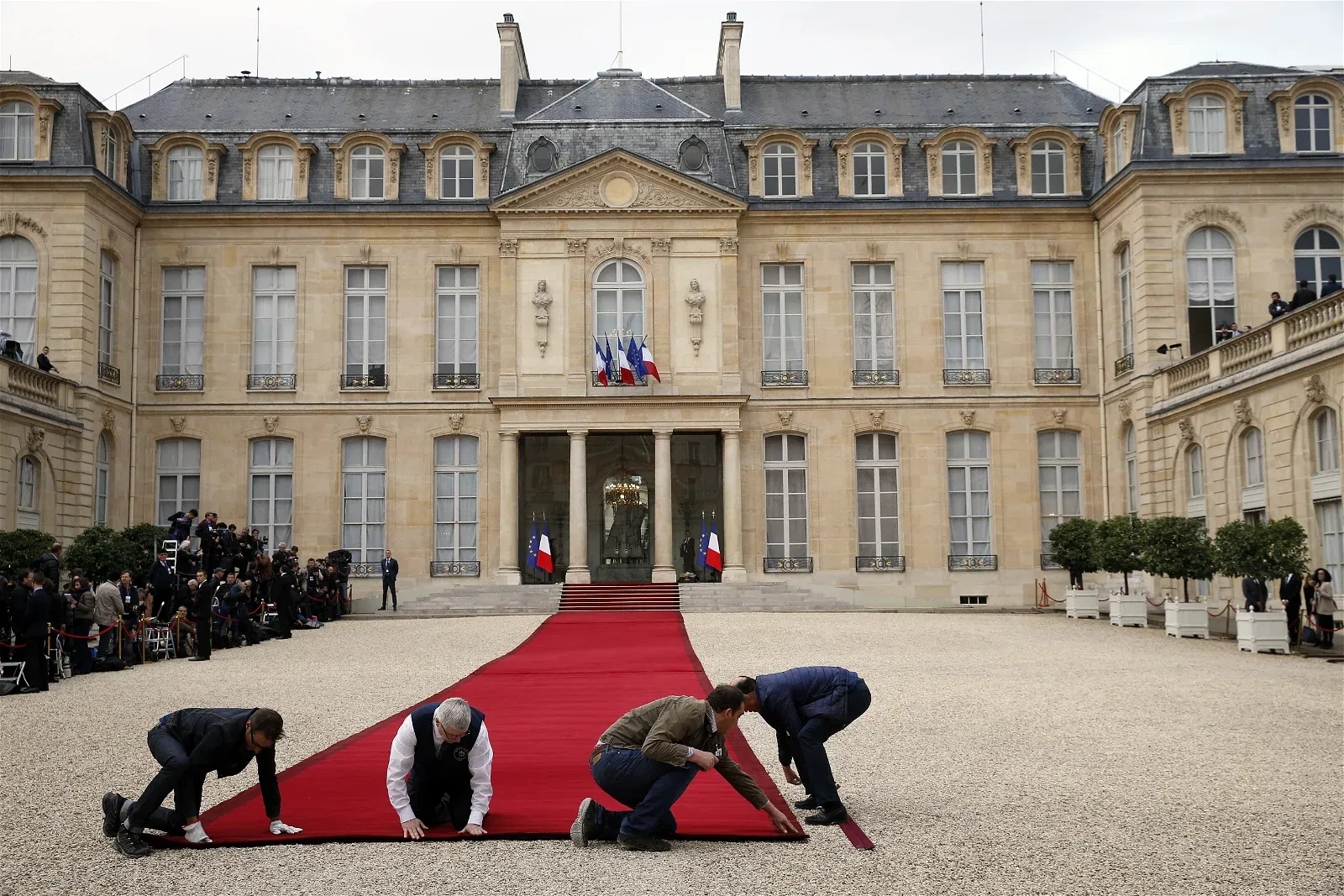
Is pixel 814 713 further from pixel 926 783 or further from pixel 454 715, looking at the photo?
pixel 454 715

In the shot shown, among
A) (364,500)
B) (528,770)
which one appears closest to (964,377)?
(364,500)

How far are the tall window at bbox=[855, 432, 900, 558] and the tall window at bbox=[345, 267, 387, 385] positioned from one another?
11.3 metres

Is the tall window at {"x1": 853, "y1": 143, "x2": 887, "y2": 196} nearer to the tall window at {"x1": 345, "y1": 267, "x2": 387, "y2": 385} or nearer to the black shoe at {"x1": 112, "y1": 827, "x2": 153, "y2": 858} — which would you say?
the tall window at {"x1": 345, "y1": 267, "x2": 387, "y2": 385}

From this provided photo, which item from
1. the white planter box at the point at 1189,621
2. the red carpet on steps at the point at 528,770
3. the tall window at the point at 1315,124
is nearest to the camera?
the red carpet on steps at the point at 528,770

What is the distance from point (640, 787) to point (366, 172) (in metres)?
27.2

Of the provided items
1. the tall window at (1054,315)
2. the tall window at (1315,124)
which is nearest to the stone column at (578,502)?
the tall window at (1054,315)

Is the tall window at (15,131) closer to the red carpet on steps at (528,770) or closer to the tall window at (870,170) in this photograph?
the tall window at (870,170)

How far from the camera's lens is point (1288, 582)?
779 inches

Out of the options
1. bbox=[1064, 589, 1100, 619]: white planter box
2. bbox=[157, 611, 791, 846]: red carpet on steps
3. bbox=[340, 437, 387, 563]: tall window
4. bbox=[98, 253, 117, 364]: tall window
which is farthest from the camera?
bbox=[340, 437, 387, 563]: tall window

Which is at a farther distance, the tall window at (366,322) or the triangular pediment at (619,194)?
the tall window at (366,322)

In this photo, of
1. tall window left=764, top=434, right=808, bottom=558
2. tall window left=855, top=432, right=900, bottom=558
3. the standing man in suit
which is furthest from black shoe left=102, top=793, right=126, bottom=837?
tall window left=855, top=432, right=900, bottom=558

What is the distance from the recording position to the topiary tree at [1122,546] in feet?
77.9

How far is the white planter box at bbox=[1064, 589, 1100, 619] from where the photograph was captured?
26781mm

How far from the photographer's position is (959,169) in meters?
32.6
